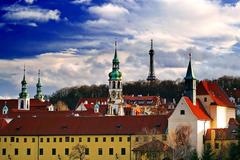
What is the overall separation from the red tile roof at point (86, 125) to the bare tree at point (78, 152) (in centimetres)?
211

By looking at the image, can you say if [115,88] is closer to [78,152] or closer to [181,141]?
[78,152]

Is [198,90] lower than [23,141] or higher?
higher

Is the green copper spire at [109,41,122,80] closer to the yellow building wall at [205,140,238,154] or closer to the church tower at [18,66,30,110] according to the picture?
the church tower at [18,66,30,110]

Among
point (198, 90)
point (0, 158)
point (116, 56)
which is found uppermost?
point (116, 56)

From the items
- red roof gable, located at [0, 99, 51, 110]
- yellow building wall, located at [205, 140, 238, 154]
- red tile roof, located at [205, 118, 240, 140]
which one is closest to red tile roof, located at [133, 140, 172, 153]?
yellow building wall, located at [205, 140, 238, 154]

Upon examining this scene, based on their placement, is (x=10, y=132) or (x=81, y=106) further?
(x=81, y=106)

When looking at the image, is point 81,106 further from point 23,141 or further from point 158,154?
point 158,154

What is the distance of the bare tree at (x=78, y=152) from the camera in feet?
284

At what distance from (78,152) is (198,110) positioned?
55.3ft

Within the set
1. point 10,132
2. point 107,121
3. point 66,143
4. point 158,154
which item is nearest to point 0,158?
point 10,132

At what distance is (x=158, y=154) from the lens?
79.8 meters

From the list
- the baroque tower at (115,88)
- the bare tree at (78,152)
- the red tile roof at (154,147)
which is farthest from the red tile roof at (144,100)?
the red tile roof at (154,147)

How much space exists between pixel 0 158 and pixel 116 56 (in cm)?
5961

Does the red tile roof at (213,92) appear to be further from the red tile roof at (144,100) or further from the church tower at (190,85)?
the red tile roof at (144,100)
